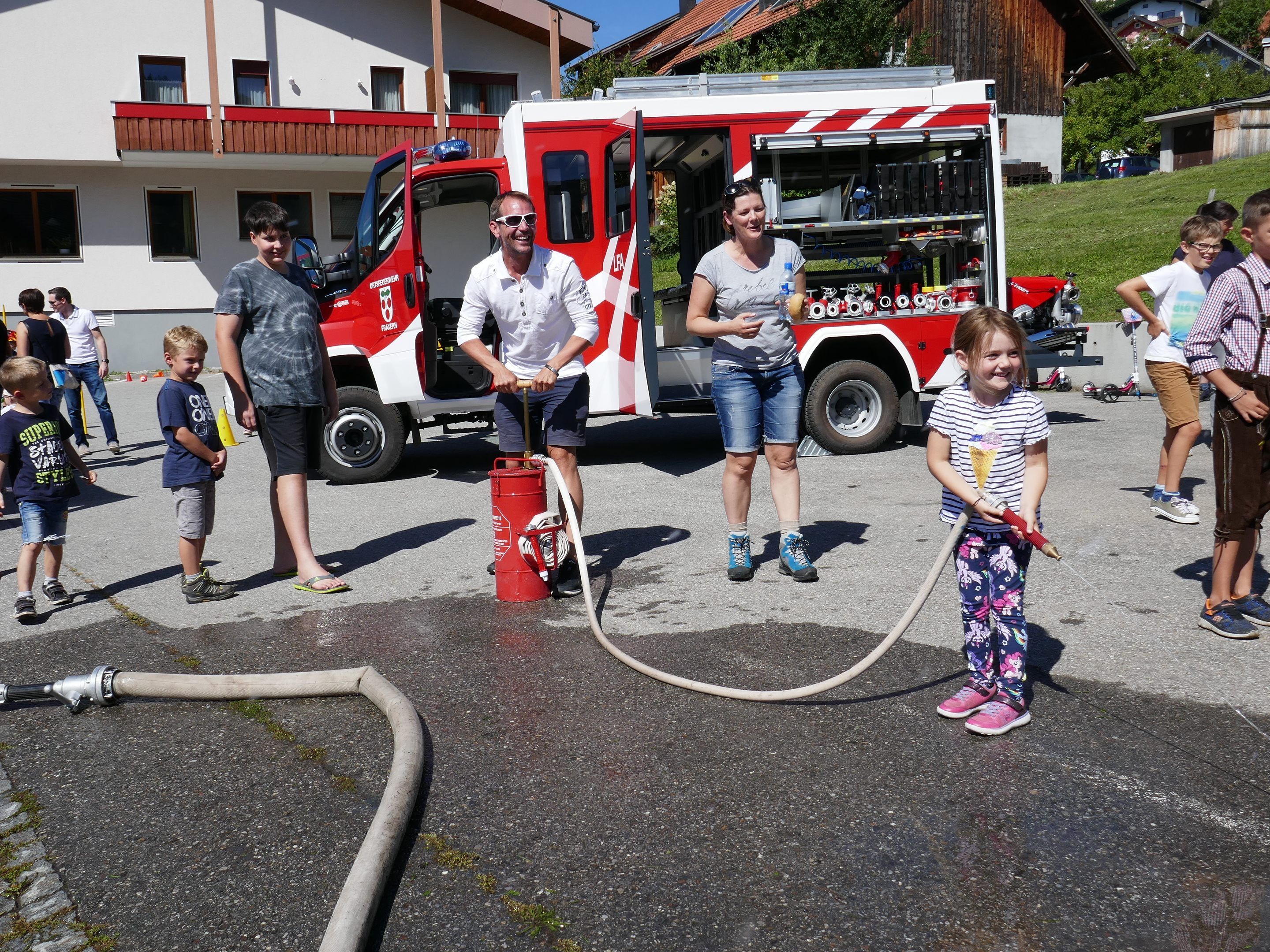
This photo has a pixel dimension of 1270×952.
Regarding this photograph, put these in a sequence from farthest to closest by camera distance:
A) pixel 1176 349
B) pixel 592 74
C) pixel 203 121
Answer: pixel 592 74, pixel 203 121, pixel 1176 349

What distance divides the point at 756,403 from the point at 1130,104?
48.8m

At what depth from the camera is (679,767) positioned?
3438mm

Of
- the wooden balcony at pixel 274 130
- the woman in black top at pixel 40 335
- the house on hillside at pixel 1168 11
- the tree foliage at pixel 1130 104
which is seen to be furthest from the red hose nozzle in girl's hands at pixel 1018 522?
the house on hillside at pixel 1168 11

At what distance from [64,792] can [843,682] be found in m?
2.49

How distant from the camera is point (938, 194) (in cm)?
953

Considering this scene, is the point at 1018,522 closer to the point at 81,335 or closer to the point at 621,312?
the point at 621,312

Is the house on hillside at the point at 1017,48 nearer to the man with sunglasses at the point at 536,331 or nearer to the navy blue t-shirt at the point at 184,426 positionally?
the man with sunglasses at the point at 536,331

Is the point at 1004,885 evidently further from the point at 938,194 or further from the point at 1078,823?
the point at 938,194

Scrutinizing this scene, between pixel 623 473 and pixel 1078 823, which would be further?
pixel 623 473

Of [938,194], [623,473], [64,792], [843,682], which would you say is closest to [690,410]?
[623,473]

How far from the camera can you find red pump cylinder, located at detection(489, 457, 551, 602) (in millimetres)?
5324

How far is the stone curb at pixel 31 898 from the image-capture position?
259 cm

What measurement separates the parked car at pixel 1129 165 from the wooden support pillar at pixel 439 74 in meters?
32.3

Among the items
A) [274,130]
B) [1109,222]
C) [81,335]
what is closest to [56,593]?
[81,335]
